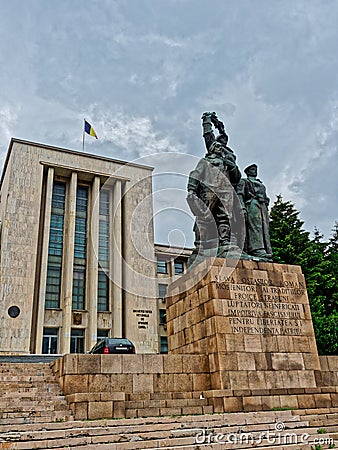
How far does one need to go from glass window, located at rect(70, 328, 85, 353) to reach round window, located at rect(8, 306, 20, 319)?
4.30 meters

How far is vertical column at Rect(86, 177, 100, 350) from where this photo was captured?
102 feet

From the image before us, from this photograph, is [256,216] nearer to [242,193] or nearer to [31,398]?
[242,193]

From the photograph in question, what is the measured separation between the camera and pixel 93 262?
33344 mm

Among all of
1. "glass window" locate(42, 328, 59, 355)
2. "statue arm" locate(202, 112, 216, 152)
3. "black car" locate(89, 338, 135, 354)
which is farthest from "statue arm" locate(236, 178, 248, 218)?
"glass window" locate(42, 328, 59, 355)

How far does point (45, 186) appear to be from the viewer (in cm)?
3488

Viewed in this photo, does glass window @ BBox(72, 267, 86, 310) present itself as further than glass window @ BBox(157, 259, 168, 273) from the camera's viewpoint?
No

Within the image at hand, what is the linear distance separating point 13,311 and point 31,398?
23.2 m

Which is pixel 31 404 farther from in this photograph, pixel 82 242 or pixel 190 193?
pixel 82 242

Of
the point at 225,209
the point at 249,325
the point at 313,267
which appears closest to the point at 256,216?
the point at 225,209

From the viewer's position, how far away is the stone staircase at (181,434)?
5516 millimetres

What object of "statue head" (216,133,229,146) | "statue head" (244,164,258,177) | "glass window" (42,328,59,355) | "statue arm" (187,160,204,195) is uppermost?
"statue head" (216,133,229,146)

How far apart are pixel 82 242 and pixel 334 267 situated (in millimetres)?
19265

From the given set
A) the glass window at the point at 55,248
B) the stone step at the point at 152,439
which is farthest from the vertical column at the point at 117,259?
the stone step at the point at 152,439

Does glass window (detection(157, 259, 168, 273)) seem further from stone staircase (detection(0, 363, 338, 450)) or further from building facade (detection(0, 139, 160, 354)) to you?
stone staircase (detection(0, 363, 338, 450))
